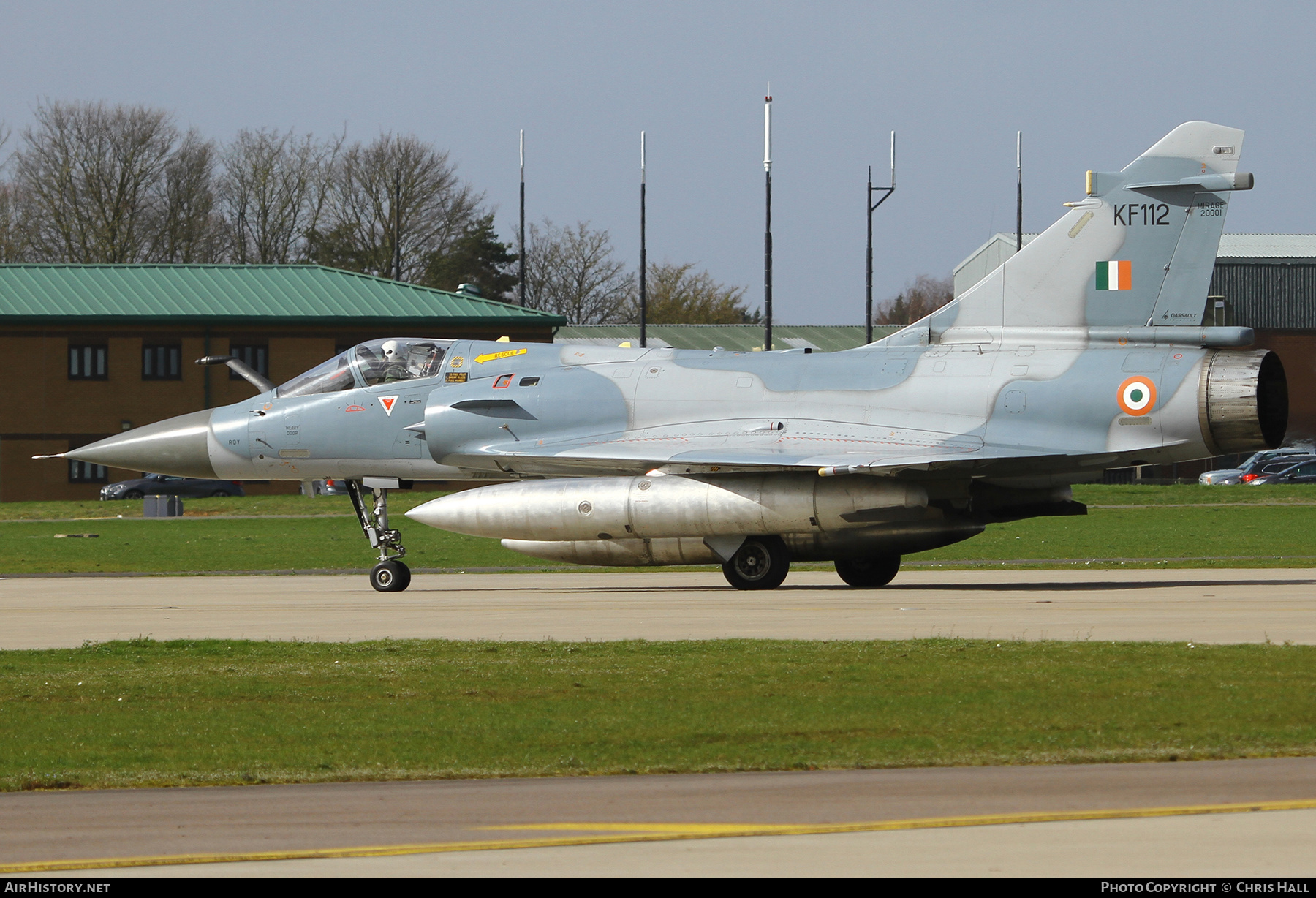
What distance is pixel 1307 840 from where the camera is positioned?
6.29 metres

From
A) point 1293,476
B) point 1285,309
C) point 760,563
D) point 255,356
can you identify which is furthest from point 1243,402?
point 1285,309

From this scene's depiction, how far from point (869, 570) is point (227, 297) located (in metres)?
52.5

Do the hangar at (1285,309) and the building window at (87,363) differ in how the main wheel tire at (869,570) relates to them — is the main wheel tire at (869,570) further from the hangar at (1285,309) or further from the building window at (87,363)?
the hangar at (1285,309)

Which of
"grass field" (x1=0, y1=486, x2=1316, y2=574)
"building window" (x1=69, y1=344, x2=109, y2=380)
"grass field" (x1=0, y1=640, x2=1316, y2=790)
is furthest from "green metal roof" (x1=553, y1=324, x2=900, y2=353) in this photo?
"grass field" (x1=0, y1=640, x2=1316, y2=790)

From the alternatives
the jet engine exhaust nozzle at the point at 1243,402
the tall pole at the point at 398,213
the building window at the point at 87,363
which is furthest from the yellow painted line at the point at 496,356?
the tall pole at the point at 398,213

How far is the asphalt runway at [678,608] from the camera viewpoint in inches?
608

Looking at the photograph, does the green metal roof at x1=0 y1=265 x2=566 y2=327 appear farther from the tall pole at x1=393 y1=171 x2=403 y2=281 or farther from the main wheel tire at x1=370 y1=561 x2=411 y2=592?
the main wheel tire at x1=370 y1=561 x2=411 y2=592

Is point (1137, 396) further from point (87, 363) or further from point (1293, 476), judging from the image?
point (87, 363)

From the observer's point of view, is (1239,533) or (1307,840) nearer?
(1307,840)

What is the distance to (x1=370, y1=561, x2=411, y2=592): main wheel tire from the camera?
72.6 ft

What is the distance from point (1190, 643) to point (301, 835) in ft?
A: 29.4

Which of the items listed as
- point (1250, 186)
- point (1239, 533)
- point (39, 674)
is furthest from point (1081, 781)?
point (1239, 533)

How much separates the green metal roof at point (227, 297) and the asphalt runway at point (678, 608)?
43563 millimetres
